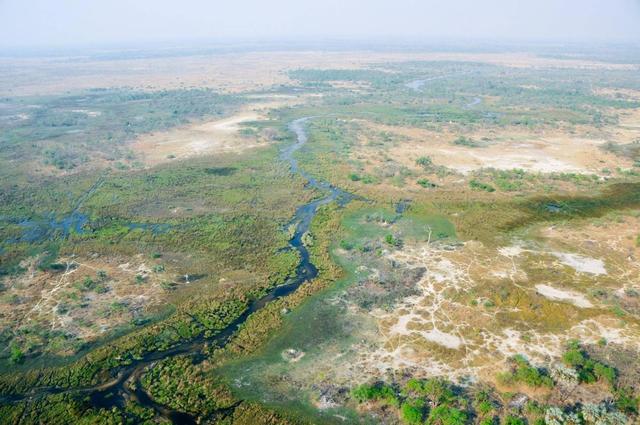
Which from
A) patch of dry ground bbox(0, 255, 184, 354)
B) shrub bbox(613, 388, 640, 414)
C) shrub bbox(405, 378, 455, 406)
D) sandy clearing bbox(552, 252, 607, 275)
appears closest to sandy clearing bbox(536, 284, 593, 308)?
sandy clearing bbox(552, 252, 607, 275)

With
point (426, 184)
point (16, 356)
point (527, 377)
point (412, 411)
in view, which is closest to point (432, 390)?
point (412, 411)

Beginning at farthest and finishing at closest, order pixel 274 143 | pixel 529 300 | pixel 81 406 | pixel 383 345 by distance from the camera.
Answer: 1. pixel 274 143
2. pixel 529 300
3. pixel 383 345
4. pixel 81 406

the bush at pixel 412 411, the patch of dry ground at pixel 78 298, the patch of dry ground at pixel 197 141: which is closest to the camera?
the bush at pixel 412 411

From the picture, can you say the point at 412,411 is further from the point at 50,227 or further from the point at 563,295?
the point at 50,227

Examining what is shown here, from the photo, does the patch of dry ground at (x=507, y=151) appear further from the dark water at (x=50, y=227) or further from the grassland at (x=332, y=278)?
the dark water at (x=50, y=227)

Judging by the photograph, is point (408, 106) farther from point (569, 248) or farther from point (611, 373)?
point (611, 373)

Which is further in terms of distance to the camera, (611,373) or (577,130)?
(577,130)

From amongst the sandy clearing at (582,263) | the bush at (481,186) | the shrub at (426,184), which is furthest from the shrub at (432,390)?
the bush at (481,186)

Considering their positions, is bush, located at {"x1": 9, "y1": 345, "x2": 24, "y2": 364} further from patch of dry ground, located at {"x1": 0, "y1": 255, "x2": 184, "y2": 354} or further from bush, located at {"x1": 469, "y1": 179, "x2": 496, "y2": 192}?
bush, located at {"x1": 469, "y1": 179, "x2": 496, "y2": 192}

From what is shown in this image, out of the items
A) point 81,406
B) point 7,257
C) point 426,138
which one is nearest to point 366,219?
point 81,406
